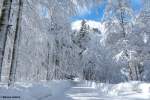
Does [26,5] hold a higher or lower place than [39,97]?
higher

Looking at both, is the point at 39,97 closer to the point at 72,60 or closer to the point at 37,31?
the point at 37,31

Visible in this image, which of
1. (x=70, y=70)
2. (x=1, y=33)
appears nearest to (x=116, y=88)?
(x=1, y=33)

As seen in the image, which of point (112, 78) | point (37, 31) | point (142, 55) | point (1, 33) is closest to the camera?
point (1, 33)

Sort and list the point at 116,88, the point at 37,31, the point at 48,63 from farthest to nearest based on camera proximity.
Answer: the point at 48,63 → the point at 116,88 → the point at 37,31

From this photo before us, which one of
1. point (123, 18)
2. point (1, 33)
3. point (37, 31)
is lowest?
point (1, 33)

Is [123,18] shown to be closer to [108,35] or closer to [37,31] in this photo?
[108,35]

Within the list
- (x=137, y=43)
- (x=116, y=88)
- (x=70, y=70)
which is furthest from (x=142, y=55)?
(x=70, y=70)

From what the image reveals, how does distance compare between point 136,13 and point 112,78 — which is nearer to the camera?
point 136,13

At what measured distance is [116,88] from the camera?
20.9 meters

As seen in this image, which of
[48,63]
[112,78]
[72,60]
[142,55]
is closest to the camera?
[142,55]

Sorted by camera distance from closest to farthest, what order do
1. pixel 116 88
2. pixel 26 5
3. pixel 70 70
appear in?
pixel 26 5 < pixel 116 88 < pixel 70 70

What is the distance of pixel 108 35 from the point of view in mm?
30969

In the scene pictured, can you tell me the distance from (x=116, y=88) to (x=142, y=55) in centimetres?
982

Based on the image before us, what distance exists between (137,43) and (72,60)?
68.1 ft
